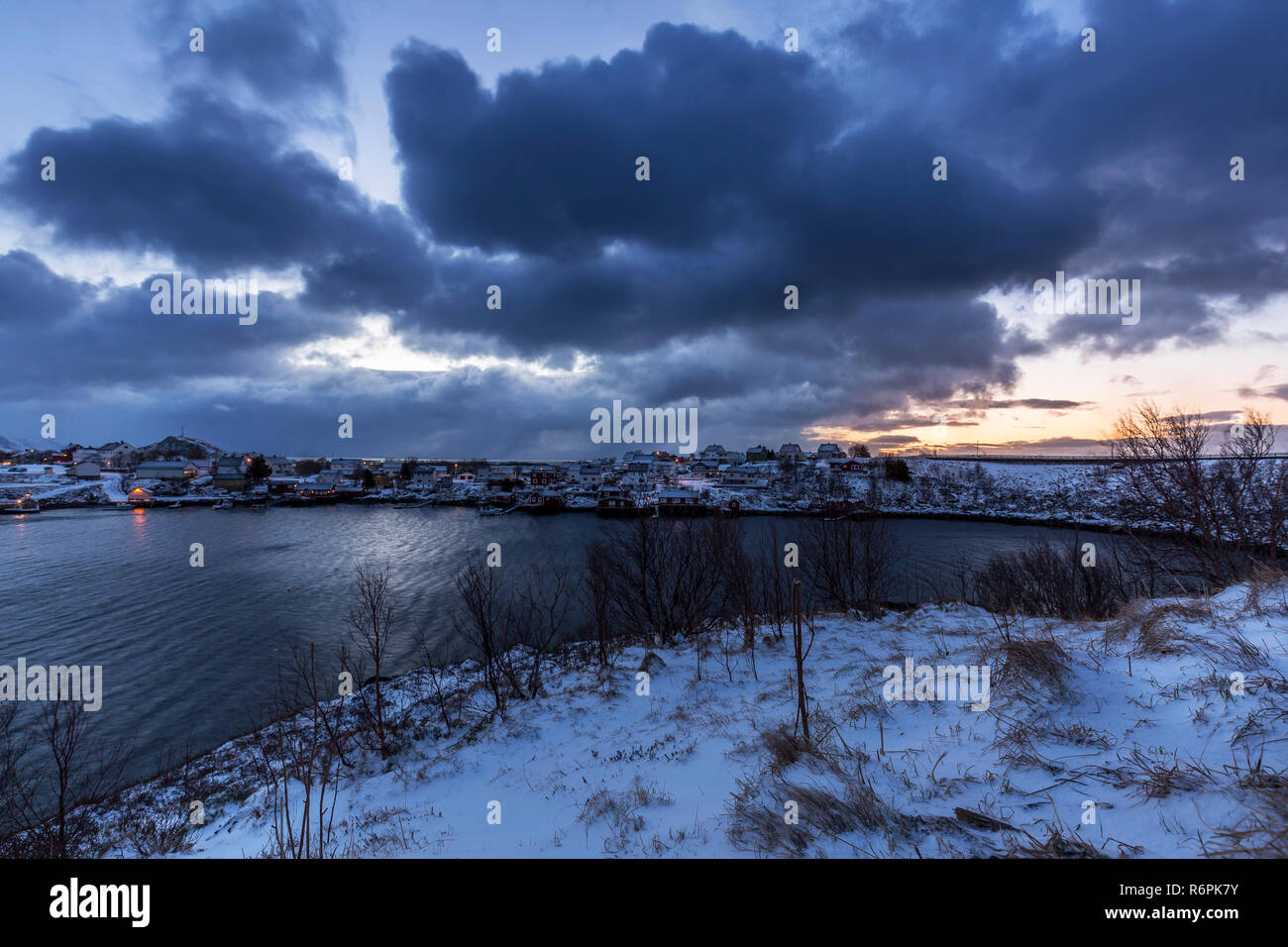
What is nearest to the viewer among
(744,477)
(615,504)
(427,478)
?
(615,504)

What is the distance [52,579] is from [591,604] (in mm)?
46349

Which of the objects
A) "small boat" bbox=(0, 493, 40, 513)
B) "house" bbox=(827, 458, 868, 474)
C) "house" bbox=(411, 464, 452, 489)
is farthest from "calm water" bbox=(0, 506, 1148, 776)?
"house" bbox=(827, 458, 868, 474)

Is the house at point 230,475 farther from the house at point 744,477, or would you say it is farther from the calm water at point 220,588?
the house at point 744,477

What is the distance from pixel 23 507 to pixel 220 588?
288 ft

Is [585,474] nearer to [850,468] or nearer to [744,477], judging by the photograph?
[744,477]

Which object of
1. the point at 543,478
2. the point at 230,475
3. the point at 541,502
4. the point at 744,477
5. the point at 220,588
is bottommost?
the point at 220,588

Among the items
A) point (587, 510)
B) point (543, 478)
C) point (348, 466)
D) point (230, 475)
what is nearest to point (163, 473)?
point (230, 475)

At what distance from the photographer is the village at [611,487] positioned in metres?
70.5

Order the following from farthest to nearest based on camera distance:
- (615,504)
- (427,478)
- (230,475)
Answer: (427,478) < (230,475) < (615,504)

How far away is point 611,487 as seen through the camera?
260ft

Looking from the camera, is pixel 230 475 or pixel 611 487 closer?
pixel 611 487

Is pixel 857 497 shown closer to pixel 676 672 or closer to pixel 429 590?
pixel 429 590
